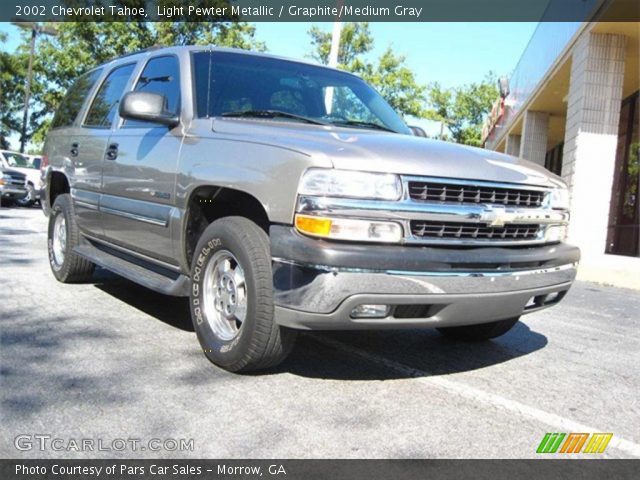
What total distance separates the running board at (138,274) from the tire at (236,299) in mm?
245

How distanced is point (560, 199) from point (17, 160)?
2109 cm

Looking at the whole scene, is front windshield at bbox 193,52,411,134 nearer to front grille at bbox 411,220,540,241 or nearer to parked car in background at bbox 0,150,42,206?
front grille at bbox 411,220,540,241

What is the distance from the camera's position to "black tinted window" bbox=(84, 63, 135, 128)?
4984mm

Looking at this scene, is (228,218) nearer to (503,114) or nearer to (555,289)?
(555,289)

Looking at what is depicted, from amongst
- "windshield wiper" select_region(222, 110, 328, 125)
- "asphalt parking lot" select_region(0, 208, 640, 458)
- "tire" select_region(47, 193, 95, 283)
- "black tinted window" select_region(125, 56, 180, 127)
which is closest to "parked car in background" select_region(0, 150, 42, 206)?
"tire" select_region(47, 193, 95, 283)

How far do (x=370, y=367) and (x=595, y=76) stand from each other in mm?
8934

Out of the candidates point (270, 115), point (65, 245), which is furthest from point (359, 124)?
point (65, 245)

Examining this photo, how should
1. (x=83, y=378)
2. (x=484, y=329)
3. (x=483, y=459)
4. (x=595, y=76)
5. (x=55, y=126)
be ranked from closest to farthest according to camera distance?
(x=483, y=459) → (x=83, y=378) → (x=484, y=329) → (x=55, y=126) → (x=595, y=76)

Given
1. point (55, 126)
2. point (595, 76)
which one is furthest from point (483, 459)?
point (595, 76)

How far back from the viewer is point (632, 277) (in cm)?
915

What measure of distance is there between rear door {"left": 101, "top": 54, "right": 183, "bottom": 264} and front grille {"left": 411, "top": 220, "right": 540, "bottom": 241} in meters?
1.64

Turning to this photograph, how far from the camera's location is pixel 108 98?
5207 millimetres

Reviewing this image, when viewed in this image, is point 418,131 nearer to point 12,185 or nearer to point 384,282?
point 384,282

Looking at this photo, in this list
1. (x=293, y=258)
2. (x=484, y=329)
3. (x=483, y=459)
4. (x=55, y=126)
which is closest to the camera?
(x=483, y=459)
